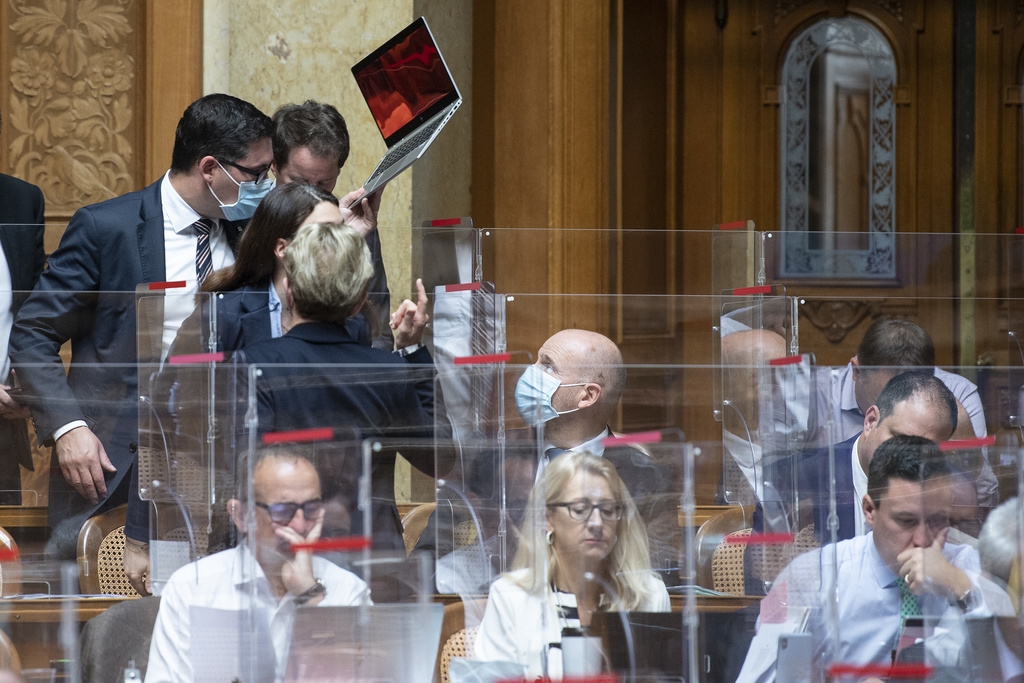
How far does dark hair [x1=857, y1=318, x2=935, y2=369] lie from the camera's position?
3.01 m

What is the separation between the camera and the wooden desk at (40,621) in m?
2.08

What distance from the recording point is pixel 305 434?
2.03 metres

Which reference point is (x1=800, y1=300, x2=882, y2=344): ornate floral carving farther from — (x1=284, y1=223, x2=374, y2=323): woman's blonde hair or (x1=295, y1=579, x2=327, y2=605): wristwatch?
(x1=295, y1=579, x2=327, y2=605): wristwatch

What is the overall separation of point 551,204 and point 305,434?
2391mm

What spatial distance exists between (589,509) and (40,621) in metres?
0.92

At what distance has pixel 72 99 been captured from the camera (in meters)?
4.10

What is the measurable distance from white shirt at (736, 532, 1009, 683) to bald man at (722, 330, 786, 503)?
0.57 feet

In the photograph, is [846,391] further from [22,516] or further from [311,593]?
[22,516]

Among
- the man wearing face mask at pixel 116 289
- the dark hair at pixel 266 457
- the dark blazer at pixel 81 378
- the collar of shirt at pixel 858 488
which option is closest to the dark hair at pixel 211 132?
the man wearing face mask at pixel 116 289

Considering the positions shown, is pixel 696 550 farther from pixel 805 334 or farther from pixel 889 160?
pixel 889 160

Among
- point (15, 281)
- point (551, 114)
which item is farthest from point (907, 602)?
point (551, 114)

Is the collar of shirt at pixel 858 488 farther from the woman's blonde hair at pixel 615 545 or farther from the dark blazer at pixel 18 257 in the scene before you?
the dark blazer at pixel 18 257

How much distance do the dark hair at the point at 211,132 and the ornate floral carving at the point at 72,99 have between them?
1.32 metres

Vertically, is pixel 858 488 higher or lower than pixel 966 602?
higher
